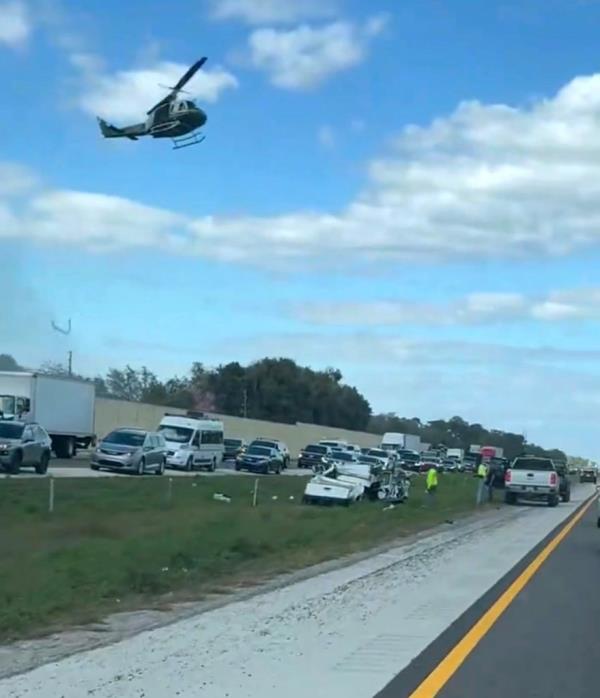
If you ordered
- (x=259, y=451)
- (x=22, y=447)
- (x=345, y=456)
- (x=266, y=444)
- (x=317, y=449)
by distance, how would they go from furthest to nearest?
1. (x=317, y=449)
2. (x=266, y=444)
3. (x=259, y=451)
4. (x=345, y=456)
5. (x=22, y=447)

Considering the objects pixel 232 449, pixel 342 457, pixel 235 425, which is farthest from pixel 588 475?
pixel 342 457

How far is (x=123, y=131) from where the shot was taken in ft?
160

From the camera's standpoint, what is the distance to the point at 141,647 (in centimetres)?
1155

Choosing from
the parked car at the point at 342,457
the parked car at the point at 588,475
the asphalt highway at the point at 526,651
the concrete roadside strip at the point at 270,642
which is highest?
the parked car at the point at 342,457

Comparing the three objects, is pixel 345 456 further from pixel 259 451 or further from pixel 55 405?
pixel 55 405

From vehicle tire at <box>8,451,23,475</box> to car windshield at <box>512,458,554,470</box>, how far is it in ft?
68.8

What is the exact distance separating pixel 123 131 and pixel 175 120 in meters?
2.25

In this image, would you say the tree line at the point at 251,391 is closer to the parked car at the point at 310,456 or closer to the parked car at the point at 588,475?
the parked car at the point at 588,475

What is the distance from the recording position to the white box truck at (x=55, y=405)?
5453 cm

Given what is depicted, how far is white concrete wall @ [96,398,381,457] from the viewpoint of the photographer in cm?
9044

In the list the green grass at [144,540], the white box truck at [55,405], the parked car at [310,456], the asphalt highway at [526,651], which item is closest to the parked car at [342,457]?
the white box truck at [55,405]

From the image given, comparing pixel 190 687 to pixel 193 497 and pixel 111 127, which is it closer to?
pixel 193 497

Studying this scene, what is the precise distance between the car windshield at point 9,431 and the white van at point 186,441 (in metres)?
16.2

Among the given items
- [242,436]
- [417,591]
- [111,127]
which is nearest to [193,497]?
[111,127]
